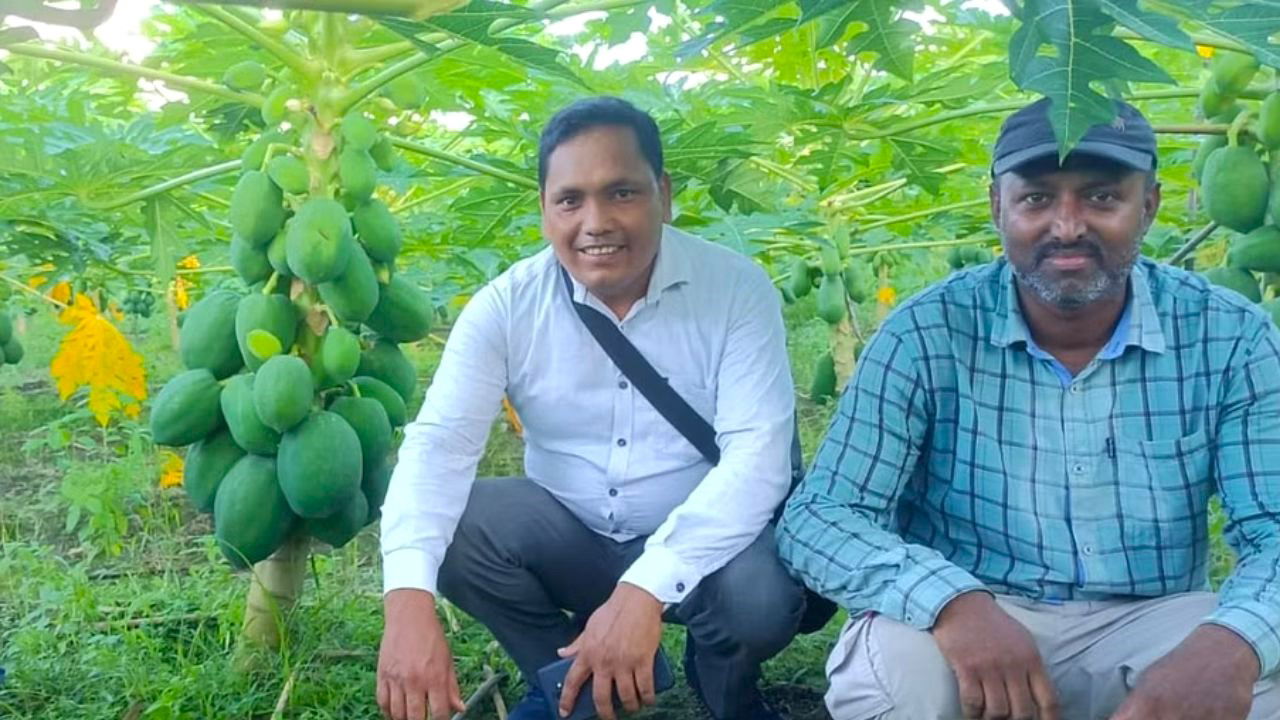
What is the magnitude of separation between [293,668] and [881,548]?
1295 mm

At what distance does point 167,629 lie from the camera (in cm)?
293

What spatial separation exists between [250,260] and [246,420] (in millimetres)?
309

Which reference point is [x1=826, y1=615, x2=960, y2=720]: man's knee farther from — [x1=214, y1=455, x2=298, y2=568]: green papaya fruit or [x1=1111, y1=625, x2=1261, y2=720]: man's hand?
[x1=214, y1=455, x2=298, y2=568]: green papaya fruit

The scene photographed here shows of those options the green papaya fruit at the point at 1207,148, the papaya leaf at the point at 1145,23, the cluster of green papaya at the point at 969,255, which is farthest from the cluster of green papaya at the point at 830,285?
the papaya leaf at the point at 1145,23

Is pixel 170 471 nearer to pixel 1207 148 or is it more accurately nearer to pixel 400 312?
pixel 400 312

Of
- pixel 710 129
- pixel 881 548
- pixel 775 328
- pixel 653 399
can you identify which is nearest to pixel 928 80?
pixel 710 129

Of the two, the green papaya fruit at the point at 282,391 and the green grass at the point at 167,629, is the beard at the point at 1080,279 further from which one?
the green papaya fruit at the point at 282,391

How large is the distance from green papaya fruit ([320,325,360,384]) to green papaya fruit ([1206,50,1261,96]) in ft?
5.30

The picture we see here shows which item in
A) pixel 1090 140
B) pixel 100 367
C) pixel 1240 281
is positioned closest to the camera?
pixel 1090 140

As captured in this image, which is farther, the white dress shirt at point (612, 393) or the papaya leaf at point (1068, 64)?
the white dress shirt at point (612, 393)

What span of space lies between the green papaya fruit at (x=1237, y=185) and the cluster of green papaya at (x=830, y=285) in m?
2.05

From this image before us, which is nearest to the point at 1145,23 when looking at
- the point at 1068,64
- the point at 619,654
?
the point at 1068,64

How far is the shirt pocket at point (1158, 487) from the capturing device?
194 cm

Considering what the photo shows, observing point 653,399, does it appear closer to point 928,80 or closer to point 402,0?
point 928,80
